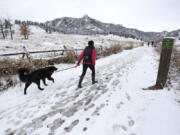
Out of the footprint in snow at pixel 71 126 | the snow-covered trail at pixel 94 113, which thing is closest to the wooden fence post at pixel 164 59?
the snow-covered trail at pixel 94 113

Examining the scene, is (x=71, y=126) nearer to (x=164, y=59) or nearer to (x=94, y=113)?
(x=94, y=113)

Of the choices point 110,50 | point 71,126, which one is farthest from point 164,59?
point 110,50

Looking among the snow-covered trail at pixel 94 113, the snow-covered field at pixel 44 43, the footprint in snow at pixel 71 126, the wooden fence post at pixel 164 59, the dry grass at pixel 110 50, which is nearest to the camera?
the snow-covered trail at pixel 94 113

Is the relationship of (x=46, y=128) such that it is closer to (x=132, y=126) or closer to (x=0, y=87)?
(x=132, y=126)

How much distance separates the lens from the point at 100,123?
2291 millimetres

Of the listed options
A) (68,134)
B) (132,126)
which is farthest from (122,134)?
(68,134)

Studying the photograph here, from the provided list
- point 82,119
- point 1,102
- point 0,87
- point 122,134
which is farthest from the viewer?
point 0,87

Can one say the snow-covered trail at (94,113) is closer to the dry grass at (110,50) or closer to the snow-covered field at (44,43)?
the snow-covered field at (44,43)

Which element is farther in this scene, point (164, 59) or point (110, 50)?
point (110, 50)

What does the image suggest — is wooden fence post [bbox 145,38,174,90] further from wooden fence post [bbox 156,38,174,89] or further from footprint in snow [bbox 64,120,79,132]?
footprint in snow [bbox 64,120,79,132]

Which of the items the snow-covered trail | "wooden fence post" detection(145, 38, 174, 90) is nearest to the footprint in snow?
the snow-covered trail

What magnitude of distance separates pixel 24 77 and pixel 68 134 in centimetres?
310

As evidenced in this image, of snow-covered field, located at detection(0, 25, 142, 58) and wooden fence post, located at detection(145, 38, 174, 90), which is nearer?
wooden fence post, located at detection(145, 38, 174, 90)

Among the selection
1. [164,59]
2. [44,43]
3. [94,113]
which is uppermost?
[44,43]
